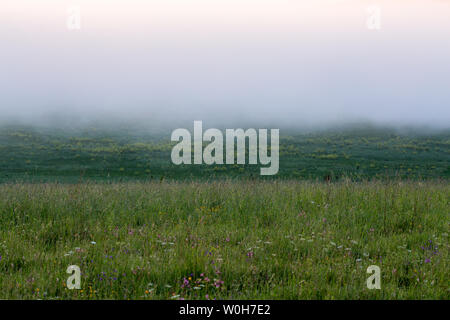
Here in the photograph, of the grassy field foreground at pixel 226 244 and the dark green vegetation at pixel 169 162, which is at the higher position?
the grassy field foreground at pixel 226 244

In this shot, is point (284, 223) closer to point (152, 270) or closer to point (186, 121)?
point (152, 270)

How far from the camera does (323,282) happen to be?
4.54 m

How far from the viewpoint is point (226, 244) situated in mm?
5840

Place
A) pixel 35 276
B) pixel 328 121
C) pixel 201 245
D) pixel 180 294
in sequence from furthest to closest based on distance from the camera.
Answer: pixel 328 121, pixel 201 245, pixel 35 276, pixel 180 294

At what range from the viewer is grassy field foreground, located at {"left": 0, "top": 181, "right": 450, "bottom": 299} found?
4461 millimetres

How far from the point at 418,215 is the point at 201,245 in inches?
179

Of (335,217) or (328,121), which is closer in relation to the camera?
(335,217)

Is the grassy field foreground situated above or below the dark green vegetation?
above

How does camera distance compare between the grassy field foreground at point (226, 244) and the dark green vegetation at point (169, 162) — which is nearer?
the grassy field foreground at point (226, 244)

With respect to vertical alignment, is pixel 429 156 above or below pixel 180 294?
below

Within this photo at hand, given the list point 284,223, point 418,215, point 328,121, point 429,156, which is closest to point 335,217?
point 284,223

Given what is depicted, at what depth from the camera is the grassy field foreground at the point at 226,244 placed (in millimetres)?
4461

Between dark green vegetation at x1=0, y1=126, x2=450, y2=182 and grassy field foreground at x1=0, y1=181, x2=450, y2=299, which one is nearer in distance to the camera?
grassy field foreground at x1=0, y1=181, x2=450, y2=299
